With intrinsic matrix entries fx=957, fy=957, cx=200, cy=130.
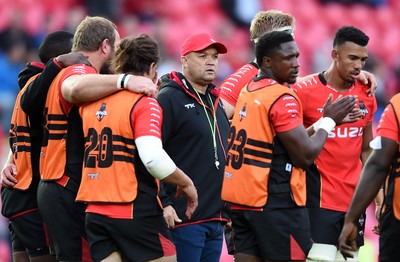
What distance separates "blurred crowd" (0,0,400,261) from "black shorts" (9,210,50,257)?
4.91 meters

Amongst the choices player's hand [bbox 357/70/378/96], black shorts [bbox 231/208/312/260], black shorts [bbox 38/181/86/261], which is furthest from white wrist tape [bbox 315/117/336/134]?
black shorts [bbox 38/181/86/261]

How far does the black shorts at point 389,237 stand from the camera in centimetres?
561

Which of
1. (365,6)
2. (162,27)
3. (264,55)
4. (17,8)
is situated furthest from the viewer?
(365,6)

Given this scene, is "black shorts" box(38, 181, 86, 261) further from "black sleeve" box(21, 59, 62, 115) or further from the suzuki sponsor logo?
the suzuki sponsor logo

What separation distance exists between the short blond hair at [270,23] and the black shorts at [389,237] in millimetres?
2725

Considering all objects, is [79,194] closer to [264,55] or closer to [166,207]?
[166,207]

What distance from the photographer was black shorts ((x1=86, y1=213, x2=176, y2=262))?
6.29 metres

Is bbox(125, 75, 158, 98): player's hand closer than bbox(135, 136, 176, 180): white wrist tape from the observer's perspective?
No

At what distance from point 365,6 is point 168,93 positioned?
1026 cm

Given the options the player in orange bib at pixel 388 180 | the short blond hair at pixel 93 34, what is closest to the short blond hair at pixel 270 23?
the short blond hair at pixel 93 34

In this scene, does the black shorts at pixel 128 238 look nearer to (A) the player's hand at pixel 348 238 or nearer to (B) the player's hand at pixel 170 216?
(B) the player's hand at pixel 170 216

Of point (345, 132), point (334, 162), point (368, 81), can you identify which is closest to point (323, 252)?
point (334, 162)

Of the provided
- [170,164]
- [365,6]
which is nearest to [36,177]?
[170,164]

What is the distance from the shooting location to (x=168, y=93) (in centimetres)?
738
